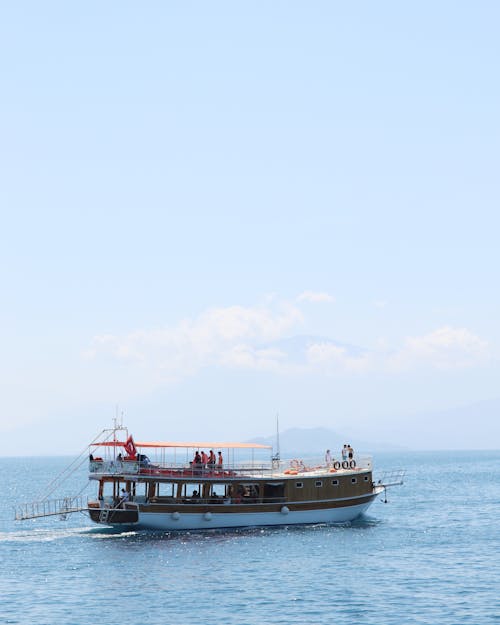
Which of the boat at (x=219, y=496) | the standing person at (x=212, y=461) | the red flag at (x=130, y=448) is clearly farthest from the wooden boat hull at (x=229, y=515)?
the red flag at (x=130, y=448)

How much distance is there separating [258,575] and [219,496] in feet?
50.7

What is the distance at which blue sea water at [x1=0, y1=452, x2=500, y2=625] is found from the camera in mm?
37312

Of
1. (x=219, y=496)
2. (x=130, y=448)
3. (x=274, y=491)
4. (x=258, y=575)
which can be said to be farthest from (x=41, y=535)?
(x=258, y=575)

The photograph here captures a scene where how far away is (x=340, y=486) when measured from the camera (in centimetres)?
6228

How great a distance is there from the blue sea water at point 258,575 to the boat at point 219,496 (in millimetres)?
1087

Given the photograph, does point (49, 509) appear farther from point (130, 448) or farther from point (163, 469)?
point (163, 469)

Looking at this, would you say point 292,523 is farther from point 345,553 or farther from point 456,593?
point 456,593

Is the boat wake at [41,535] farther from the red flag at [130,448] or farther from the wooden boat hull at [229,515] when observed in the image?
the red flag at [130,448]

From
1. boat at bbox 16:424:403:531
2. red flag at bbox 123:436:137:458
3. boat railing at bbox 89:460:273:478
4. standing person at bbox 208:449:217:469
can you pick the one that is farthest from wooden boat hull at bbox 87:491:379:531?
red flag at bbox 123:436:137:458

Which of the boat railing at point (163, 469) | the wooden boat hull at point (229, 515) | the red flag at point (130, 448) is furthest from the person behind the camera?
the red flag at point (130, 448)

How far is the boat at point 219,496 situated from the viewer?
5744 cm

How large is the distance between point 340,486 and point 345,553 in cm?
1124

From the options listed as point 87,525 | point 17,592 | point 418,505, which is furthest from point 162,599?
point 418,505

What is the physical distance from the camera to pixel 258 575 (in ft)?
146
